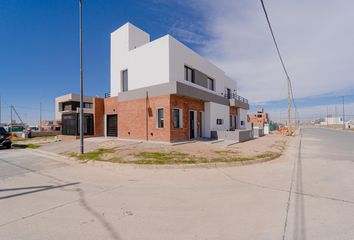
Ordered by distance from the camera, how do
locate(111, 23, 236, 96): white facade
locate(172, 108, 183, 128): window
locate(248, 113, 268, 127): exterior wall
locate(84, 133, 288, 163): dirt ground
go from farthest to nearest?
locate(248, 113, 268, 127): exterior wall
locate(111, 23, 236, 96): white facade
locate(172, 108, 183, 128): window
locate(84, 133, 288, 163): dirt ground

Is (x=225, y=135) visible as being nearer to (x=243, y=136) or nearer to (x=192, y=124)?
(x=243, y=136)

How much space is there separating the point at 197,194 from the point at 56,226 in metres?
3.20

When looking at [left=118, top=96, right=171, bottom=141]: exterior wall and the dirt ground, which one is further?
[left=118, top=96, right=171, bottom=141]: exterior wall

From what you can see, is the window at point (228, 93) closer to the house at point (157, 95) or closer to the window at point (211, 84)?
the window at point (211, 84)

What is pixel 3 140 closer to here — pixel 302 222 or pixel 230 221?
pixel 230 221

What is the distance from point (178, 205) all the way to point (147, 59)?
586 inches

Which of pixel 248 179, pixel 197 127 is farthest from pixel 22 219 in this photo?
pixel 197 127

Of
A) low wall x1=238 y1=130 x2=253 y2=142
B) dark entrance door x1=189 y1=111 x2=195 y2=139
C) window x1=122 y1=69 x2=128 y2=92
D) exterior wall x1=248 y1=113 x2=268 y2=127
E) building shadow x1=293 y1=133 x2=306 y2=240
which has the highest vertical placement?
window x1=122 y1=69 x2=128 y2=92

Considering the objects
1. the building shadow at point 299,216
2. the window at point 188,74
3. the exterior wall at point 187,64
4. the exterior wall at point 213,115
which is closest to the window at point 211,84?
the exterior wall at point 187,64

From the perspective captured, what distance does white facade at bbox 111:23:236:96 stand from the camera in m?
15.7

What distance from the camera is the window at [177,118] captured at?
50.1 ft

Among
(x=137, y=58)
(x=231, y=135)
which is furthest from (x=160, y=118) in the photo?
(x=231, y=135)

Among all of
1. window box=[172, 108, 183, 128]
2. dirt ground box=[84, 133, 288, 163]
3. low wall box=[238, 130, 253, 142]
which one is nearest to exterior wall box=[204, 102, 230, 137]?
Result: low wall box=[238, 130, 253, 142]

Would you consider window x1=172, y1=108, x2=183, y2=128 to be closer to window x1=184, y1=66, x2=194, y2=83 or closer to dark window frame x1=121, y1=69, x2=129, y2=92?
window x1=184, y1=66, x2=194, y2=83
